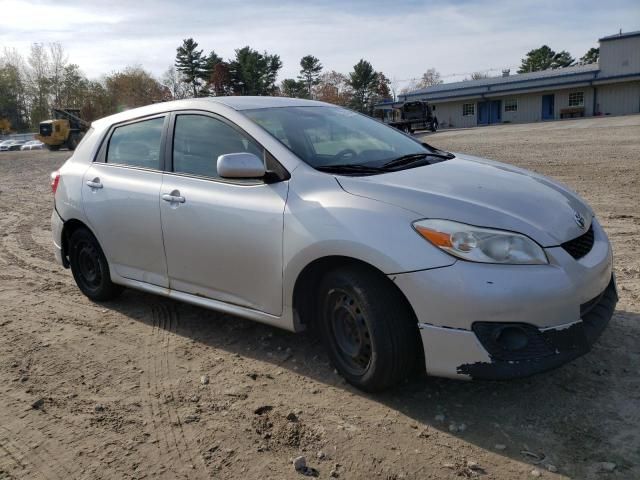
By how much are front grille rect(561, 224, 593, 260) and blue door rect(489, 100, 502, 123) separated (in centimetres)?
4919

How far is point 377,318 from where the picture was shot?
10.0ft

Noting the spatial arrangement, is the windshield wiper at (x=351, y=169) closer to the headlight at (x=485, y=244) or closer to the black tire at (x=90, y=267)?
the headlight at (x=485, y=244)

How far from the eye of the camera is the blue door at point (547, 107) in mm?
46841

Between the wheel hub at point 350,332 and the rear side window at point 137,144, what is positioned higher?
the rear side window at point 137,144

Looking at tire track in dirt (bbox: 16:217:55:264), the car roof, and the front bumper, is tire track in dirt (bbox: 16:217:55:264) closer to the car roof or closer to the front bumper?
the car roof

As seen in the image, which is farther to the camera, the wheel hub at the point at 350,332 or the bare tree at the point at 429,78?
the bare tree at the point at 429,78

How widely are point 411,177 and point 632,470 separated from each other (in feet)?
6.07

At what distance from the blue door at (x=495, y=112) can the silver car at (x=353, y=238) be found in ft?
158

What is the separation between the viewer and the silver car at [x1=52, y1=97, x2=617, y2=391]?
112 inches

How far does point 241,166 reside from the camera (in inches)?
138

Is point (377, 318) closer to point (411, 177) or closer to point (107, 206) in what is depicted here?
point (411, 177)

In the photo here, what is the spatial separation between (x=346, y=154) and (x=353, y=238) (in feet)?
3.22

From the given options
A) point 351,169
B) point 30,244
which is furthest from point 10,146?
point 351,169

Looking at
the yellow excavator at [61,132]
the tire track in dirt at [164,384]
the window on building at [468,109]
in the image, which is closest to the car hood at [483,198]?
the tire track in dirt at [164,384]
